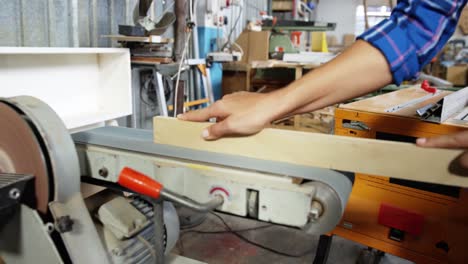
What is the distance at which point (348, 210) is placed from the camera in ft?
4.45

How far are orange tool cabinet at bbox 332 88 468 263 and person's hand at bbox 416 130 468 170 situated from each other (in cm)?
50

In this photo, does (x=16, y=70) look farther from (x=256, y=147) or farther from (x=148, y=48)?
(x=256, y=147)

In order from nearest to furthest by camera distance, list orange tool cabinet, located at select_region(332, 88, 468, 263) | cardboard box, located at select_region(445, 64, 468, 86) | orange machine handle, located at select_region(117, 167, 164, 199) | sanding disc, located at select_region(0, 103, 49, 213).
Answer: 1. orange machine handle, located at select_region(117, 167, 164, 199)
2. sanding disc, located at select_region(0, 103, 49, 213)
3. orange tool cabinet, located at select_region(332, 88, 468, 263)
4. cardboard box, located at select_region(445, 64, 468, 86)

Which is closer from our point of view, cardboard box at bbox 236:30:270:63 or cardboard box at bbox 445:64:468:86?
cardboard box at bbox 236:30:270:63

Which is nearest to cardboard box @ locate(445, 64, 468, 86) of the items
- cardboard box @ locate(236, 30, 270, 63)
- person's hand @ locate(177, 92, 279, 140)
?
cardboard box @ locate(236, 30, 270, 63)

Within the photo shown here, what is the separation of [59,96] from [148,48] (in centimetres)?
55

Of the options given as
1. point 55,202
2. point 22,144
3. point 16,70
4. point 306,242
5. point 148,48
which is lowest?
point 306,242

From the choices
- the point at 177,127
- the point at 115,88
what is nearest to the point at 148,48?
the point at 115,88

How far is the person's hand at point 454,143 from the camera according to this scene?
0.66m

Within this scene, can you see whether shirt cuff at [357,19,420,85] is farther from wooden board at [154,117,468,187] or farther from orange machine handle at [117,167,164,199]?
→ orange machine handle at [117,167,164,199]

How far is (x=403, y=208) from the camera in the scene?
4.02 ft

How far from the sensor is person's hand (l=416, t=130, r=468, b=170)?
663 mm

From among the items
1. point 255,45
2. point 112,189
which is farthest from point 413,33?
point 255,45

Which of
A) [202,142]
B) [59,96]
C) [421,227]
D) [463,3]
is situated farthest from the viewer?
[59,96]
